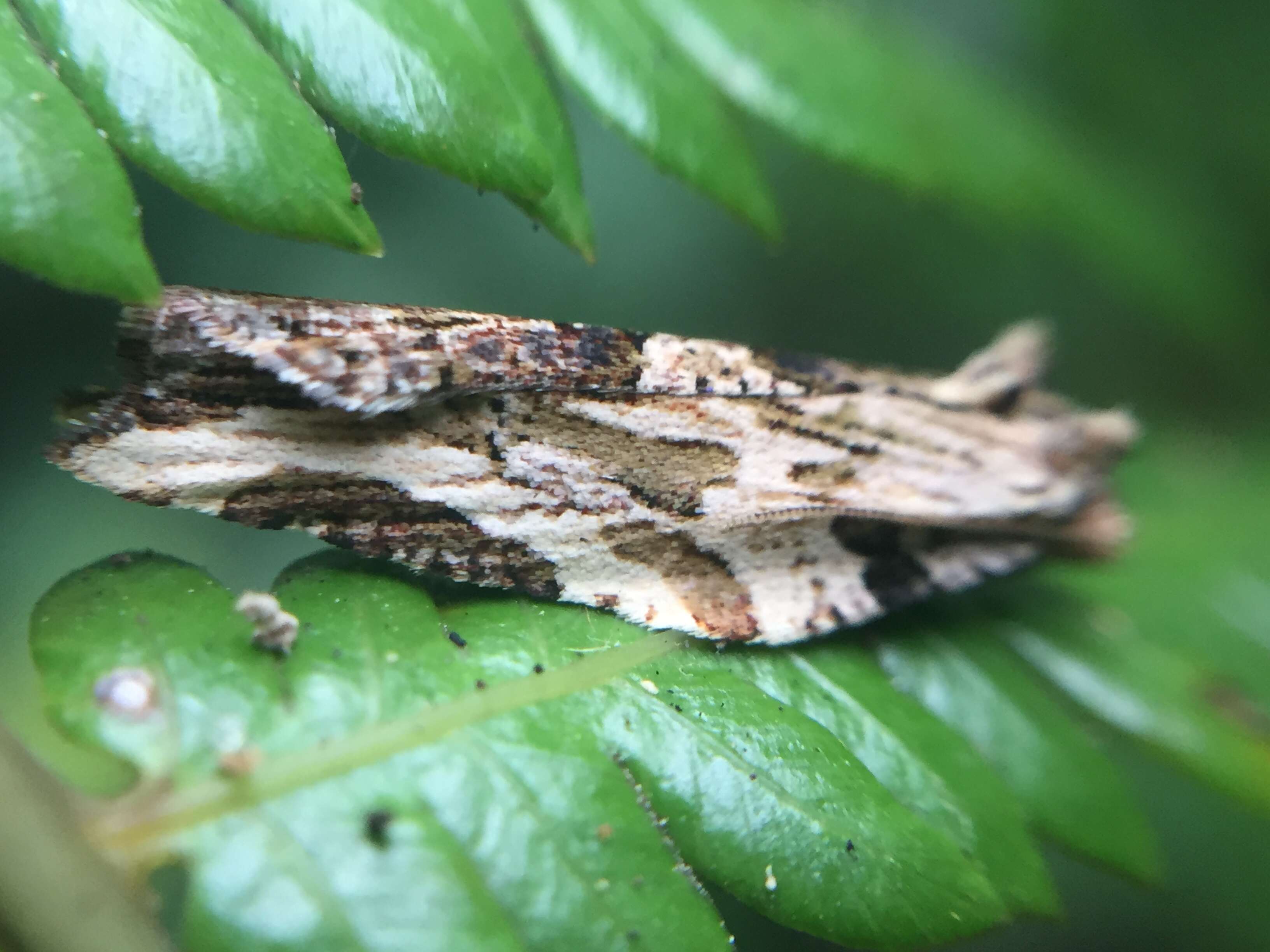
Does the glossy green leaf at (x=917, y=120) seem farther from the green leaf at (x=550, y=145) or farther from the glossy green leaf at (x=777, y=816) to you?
the glossy green leaf at (x=777, y=816)

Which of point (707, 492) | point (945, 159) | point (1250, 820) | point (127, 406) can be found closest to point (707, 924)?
point (707, 492)

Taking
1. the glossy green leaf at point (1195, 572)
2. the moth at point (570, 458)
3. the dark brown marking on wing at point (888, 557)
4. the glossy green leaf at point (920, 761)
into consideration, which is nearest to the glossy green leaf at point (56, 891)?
the moth at point (570, 458)

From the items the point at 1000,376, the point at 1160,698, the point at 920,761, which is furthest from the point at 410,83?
the point at 1160,698

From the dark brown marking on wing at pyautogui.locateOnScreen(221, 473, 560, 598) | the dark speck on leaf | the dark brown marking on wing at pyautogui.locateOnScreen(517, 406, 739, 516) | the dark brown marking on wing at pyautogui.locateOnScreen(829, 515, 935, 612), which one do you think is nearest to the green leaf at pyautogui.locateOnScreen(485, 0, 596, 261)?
the dark brown marking on wing at pyautogui.locateOnScreen(517, 406, 739, 516)

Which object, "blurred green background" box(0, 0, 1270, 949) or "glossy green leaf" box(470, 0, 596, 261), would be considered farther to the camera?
A: "blurred green background" box(0, 0, 1270, 949)

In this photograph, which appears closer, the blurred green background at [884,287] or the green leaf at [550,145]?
the green leaf at [550,145]

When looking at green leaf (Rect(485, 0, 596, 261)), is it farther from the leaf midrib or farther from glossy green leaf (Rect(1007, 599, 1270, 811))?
glossy green leaf (Rect(1007, 599, 1270, 811))

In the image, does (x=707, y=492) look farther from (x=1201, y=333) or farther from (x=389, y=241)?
(x=1201, y=333)
